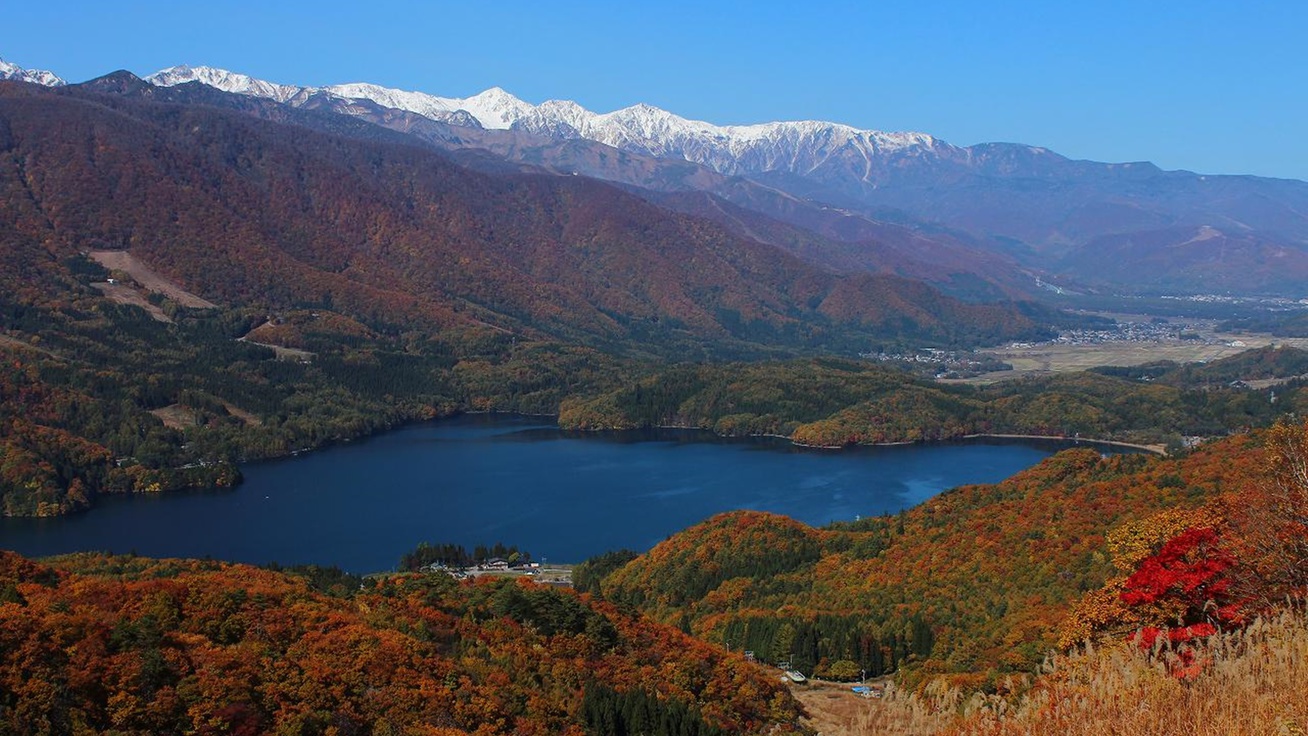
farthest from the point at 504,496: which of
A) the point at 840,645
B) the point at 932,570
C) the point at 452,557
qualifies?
the point at 840,645

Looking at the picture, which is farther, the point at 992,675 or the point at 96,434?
the point at 96,434

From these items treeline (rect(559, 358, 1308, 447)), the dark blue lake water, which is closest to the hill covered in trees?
the dark blue lake water

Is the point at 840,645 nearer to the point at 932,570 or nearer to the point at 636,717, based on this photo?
the point at 932,570

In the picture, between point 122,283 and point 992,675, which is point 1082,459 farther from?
point 122,283

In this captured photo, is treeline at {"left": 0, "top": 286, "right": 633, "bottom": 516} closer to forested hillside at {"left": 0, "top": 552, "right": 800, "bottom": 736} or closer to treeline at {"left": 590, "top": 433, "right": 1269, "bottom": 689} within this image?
treeline at {"left": 590, "top": 433, "right": 1269, "bottom": 689}

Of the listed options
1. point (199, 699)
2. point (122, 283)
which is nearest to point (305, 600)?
point (199, 699)

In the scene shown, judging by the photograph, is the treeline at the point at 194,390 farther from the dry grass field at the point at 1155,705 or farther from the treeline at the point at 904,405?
the dry grass field at the point at 1155,705
